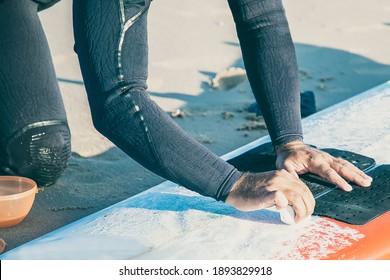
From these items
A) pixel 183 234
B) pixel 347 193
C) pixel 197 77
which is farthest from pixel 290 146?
pixel 197 77

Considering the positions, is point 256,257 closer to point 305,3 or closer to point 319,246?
point 319,246

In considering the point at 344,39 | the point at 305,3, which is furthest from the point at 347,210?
the point at 305,3

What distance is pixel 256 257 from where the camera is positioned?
5.93 feet

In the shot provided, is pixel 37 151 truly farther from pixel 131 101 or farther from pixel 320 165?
pixel 320 165

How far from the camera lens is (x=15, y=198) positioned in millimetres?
2393

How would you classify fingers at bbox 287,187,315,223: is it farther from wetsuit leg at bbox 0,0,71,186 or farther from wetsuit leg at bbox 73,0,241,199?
wetsuit leg at bbox 0,0,71,186

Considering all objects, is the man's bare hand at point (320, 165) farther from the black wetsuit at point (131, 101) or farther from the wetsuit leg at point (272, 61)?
the black wetsuit at point (131, 101)

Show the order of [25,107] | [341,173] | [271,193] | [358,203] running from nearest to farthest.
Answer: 1. [271,193]
2. [358,203]
3. [341,173]
4. [25,107]

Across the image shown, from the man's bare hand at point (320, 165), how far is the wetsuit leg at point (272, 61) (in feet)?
0.16

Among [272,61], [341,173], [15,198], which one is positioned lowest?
[15,198]

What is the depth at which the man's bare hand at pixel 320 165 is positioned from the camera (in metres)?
2.13

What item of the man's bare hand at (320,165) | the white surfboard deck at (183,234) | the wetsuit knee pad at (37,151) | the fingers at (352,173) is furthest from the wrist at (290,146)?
the wetsuit knee pad at (37,151)

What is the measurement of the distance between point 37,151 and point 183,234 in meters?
0.92
